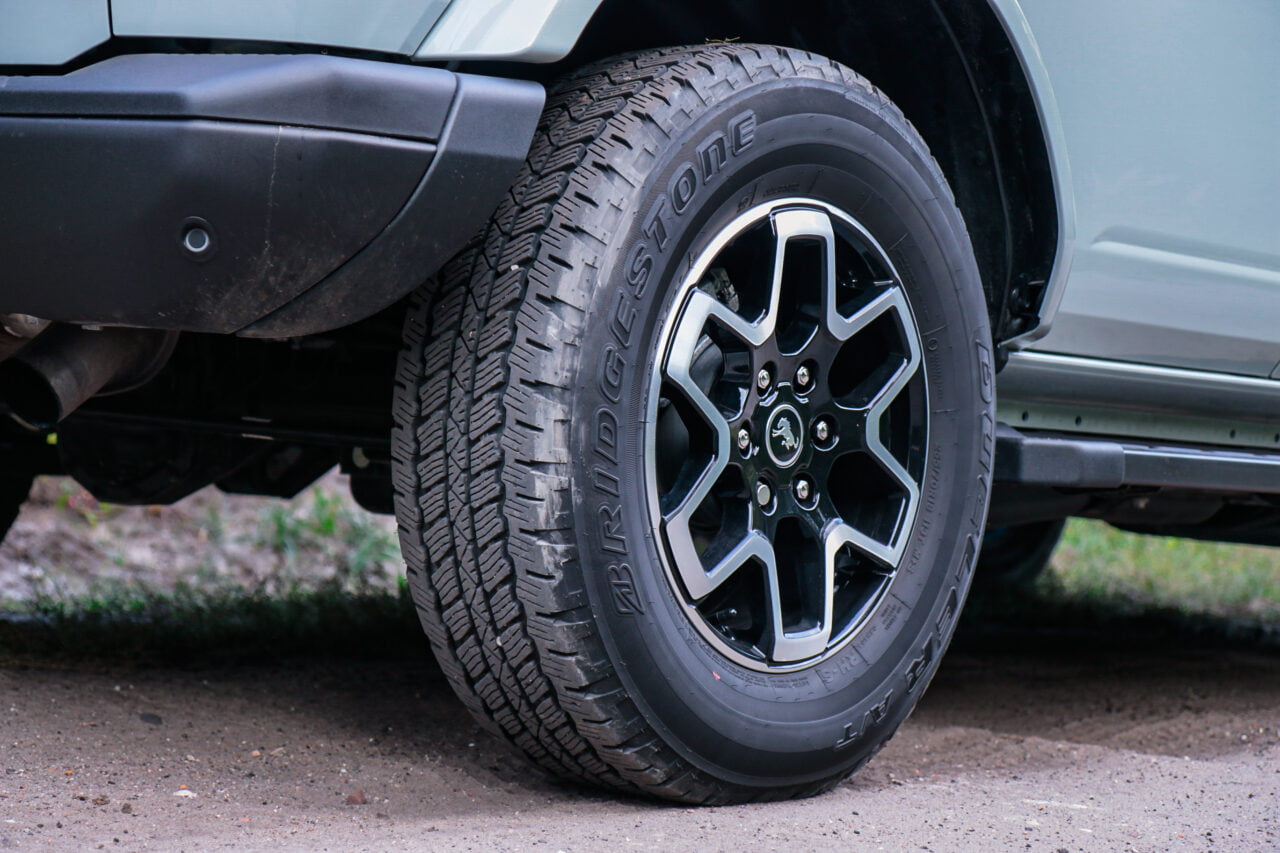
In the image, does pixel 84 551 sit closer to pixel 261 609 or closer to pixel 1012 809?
pixel 261 609

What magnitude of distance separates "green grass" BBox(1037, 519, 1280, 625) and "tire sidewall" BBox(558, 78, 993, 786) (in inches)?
110

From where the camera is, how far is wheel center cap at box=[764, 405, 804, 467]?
69.9 inches

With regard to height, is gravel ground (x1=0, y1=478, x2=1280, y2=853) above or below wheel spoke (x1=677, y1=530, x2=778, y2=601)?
below

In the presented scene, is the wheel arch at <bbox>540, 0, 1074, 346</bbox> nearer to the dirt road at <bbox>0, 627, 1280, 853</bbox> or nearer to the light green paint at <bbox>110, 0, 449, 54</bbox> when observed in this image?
the light green paint at <bbox>110, 0, 449, 54</bbox>

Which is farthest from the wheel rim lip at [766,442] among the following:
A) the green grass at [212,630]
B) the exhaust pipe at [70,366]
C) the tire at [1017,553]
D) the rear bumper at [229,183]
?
the tire at [1017,553]

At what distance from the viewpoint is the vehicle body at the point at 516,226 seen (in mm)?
1372

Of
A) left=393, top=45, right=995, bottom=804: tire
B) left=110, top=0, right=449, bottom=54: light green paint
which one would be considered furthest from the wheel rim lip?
left=110, top=0, right=449, bottom=54: light green paint

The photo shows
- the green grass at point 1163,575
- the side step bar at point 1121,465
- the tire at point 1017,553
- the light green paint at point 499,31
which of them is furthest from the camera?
the green grass at point 1163,575

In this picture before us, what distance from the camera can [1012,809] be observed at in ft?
5.77

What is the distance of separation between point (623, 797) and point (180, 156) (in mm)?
978

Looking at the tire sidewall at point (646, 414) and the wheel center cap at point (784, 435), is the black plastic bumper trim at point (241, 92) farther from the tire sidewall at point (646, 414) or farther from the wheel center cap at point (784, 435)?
the wheel center cap at point (784, 435)

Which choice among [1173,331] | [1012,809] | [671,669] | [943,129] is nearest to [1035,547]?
[1173,331]

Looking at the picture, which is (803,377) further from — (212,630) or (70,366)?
(212,630)

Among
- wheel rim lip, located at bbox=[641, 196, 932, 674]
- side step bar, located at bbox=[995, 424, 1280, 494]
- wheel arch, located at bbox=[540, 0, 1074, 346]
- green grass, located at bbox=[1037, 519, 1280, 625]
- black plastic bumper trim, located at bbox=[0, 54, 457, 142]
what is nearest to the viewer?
black plastic bumper trim, located at bbox=[0, 54, 457, 142]
